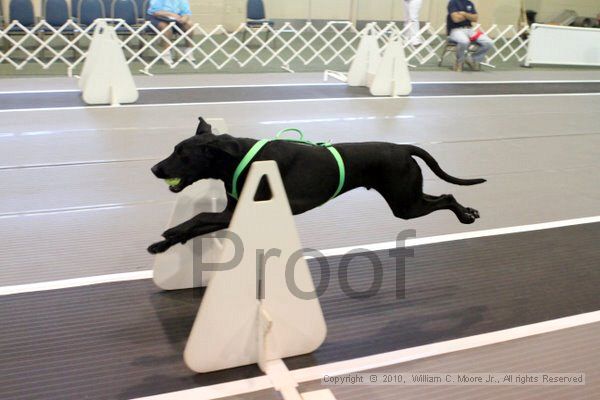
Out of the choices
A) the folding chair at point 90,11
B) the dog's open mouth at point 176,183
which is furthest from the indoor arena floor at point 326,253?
the folding chair at point 90,11

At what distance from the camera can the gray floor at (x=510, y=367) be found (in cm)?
195

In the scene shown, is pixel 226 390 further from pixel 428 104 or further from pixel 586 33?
pixel 586 33

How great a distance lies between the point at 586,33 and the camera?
11.0 meters

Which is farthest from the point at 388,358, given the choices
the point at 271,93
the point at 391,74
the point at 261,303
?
the point at 391,74

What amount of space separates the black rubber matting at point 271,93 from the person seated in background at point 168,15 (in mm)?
2015

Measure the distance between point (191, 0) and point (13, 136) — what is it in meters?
8.57

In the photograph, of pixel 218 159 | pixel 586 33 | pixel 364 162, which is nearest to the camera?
pixel 218 159

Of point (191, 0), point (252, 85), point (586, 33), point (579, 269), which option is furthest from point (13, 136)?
point (586, 33)

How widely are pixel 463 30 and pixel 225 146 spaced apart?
814 centimetres

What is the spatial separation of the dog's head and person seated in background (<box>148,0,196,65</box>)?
22.7ft

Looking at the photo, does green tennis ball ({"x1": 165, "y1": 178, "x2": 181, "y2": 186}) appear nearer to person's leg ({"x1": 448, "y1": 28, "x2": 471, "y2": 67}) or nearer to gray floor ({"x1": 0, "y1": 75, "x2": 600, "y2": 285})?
gray floor ({"x1": 0, "y1": 75, "x2": 600, "y2": 285})

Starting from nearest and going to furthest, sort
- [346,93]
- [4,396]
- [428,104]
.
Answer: [4,396] → [428,104] → [346,93]

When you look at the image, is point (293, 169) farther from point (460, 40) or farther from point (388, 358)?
point (460, 40)

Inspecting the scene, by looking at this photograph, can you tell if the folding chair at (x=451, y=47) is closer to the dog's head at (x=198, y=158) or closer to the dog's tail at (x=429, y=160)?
the dog's tail at (x=429, y=160)
